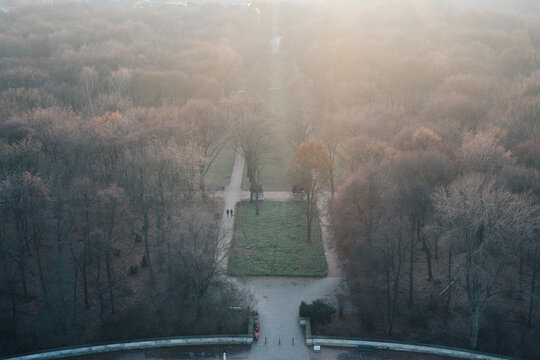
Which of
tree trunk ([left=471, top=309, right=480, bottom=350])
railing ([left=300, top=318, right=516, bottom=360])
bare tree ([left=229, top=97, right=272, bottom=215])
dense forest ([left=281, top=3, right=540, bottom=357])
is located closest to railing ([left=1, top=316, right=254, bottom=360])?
railing ([left=300, top=318, right=516, bottom=360])

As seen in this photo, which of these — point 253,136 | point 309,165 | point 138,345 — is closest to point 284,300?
point 138,345

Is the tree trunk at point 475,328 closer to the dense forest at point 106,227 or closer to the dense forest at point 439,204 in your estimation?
the dense forest at point 439,204

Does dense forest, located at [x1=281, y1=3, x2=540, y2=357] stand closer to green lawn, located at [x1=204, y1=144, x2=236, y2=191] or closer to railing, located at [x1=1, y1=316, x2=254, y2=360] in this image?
railing, located at [x1=1, y1=316, x2=254, y2=360]

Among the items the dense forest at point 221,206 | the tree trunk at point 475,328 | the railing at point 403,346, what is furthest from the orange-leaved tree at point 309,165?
the tree trunk at point 475,328

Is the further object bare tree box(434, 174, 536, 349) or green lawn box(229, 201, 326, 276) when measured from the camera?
green lawn box(229, 201, 326, 276)

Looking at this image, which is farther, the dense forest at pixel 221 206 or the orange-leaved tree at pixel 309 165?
the orange-leaved tree at pixel 309 165

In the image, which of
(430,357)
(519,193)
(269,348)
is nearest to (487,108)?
(519,193)

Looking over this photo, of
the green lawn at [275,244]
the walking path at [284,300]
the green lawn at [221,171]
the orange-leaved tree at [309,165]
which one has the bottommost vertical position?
the walking path at [284,300]
